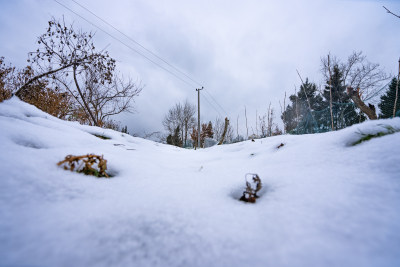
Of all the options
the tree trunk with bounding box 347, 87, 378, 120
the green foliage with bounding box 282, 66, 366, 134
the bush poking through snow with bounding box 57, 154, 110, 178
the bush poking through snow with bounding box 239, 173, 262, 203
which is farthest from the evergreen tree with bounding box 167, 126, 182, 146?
the bush poking through snow with bounding box 239, 173, 262, 203

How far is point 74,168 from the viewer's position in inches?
32.2

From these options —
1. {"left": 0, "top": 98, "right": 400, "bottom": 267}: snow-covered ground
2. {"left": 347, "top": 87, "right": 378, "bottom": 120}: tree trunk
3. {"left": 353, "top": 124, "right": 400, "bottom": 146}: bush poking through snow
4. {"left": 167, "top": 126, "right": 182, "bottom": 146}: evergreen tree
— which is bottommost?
{"left": 0, "top": 98, "right": 400, "bottom": 267}: snow-covered ground

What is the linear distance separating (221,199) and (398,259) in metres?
0.51

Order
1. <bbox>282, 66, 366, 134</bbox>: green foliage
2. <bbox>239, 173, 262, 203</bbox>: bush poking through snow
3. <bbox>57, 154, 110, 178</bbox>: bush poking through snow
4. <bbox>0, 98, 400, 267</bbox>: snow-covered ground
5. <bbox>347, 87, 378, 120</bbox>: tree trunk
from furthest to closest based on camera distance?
Result: <bbox>282, 66, 366, 134</bbox>: green foliage, <bbox>347, 87, 378, 120</bbox>: tree trunk, <bbox>57, 154, 110, 178</bbox>: bush poking through snow, <bbox>239, 173, 262, 203</bbox>: bush poking through snow, <bbox>0, 98, 400, 267</bbox>: snow-covered ground

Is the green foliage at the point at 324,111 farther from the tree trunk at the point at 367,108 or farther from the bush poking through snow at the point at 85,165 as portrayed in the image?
the bush poking through snow at the point at 85,165

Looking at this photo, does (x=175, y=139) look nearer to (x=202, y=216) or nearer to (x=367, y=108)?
(x=367, y=108)

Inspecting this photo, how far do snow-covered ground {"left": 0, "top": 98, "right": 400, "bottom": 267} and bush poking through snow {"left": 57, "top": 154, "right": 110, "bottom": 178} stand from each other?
5 centimetres

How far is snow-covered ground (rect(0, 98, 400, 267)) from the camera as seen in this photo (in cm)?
37

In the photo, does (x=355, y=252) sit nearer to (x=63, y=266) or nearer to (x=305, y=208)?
(x=305, y=208)

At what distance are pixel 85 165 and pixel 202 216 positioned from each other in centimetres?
72

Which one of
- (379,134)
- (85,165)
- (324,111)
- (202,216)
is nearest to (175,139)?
(324,111)

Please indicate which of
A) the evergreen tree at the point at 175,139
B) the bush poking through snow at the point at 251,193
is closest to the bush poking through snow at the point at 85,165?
the bush poking through snow at the point at 251,193

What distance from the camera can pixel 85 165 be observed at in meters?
0.84

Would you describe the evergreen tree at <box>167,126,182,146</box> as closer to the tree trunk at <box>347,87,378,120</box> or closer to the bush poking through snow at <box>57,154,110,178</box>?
the tree trunk at <box>347,87,378,120</box>
